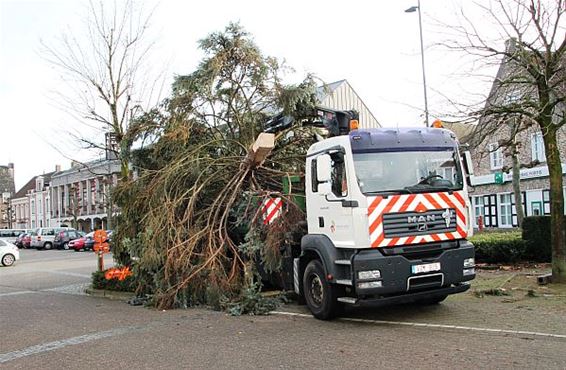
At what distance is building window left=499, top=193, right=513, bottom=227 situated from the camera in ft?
117

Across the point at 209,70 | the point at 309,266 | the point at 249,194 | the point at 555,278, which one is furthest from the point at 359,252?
the point at 209,70

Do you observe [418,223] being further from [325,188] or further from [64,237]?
[64,237]

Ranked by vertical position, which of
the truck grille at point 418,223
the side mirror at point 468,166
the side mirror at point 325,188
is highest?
the side mirror at point 468,166

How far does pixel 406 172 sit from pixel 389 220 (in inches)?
33.7

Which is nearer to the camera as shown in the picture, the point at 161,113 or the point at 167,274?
the point at 167,274

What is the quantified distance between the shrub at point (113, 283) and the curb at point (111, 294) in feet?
0.37

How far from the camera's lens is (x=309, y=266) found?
348 inches

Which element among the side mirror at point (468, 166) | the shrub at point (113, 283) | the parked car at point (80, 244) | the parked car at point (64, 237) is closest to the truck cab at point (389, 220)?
the side mirror at point (468, 166)

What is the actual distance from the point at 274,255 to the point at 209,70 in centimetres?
525

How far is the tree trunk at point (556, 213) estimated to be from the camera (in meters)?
10.9

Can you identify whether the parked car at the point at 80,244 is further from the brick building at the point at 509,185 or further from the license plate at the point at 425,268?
the license plate at the point at 425,268

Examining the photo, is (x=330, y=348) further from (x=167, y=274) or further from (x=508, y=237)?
(x=508, y=237)

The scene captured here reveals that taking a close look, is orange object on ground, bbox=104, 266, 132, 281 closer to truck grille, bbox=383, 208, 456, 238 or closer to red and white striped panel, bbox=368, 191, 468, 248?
red and white striped panel, bbox=368, 191, 468, 248

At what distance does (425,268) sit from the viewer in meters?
7.89
